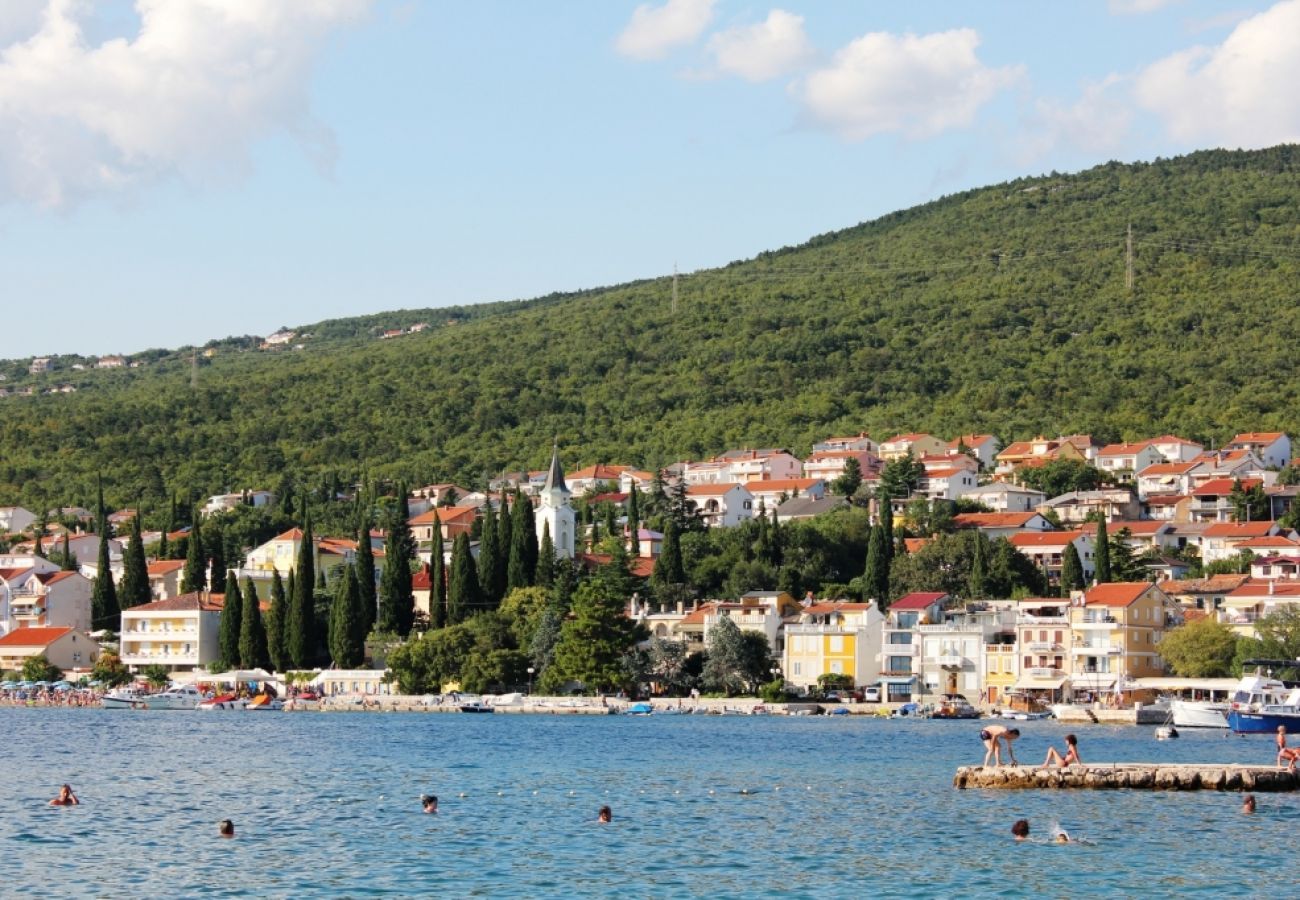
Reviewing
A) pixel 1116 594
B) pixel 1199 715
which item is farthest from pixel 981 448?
pixel 1199 715

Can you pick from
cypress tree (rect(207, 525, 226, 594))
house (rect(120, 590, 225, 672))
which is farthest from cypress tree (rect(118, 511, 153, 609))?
cypress tree (rect(207, 525, 226, 594))

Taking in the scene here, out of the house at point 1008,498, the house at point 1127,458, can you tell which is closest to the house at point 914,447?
the house at point 1127,458

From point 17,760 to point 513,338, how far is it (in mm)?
142956

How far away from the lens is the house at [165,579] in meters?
118

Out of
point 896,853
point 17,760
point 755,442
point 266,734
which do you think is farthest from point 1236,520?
point 896,853

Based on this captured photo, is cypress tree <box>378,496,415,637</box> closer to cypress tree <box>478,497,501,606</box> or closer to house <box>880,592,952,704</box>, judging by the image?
cypress tree <box>478,497,501,606</box>

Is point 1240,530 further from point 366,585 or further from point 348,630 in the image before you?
point 348,630

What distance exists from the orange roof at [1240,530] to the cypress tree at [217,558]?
5480 cm

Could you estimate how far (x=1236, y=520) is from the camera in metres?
116

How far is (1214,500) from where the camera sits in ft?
396

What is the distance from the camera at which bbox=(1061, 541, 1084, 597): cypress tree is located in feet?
321

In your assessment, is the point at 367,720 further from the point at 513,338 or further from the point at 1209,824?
the point at 513,338

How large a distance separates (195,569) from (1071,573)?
47927 millimetres

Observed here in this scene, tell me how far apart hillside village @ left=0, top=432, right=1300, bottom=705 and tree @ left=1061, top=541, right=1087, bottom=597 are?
109 millimetres
